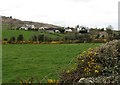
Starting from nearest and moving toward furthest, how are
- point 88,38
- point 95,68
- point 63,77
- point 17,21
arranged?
1. point 63,77
2. point 95,68
3. point 88,38
4. point 17,21

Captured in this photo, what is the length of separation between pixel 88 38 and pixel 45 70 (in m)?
29.7

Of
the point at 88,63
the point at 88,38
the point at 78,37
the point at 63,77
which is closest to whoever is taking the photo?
the point at 63,77

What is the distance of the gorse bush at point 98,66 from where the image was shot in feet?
26.3

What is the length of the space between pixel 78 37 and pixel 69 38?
1605 mm

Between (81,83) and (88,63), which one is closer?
(81,83)

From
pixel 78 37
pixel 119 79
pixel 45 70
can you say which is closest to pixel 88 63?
pixel 119 79

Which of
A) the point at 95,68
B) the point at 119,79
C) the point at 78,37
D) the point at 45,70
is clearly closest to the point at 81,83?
the point at 119,79

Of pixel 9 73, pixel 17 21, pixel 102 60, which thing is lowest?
pixel 9 73

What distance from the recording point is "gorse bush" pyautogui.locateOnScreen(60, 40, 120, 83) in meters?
8.00

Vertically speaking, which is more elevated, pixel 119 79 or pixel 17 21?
pixel 17 21

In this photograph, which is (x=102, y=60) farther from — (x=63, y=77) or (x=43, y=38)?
(x=43, y=38)

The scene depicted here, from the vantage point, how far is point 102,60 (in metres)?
9.34

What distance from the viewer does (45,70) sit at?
13938mm

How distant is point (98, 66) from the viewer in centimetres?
895
